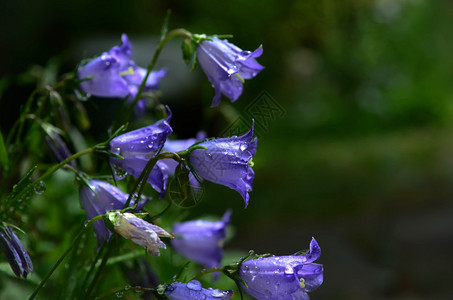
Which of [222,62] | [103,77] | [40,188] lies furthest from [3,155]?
[222,62]

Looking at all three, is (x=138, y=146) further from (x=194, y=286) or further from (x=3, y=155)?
(x=3, y=155)

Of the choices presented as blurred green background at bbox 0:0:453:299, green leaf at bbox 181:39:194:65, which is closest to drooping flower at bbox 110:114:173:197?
green leaf at bbox 181:39:194:65

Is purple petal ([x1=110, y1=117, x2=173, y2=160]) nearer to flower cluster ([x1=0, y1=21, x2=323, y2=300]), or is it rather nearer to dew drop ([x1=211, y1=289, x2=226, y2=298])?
flower cluster ([x1=0, y1=21, x2=323, y2=300])

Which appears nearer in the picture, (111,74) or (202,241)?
(111,74)

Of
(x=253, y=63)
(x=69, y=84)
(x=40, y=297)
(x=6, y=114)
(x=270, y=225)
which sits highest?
(x=253, y=63)

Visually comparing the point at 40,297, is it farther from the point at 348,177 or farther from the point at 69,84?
the point at 348,177

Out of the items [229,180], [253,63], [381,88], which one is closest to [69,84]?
[253,63]
